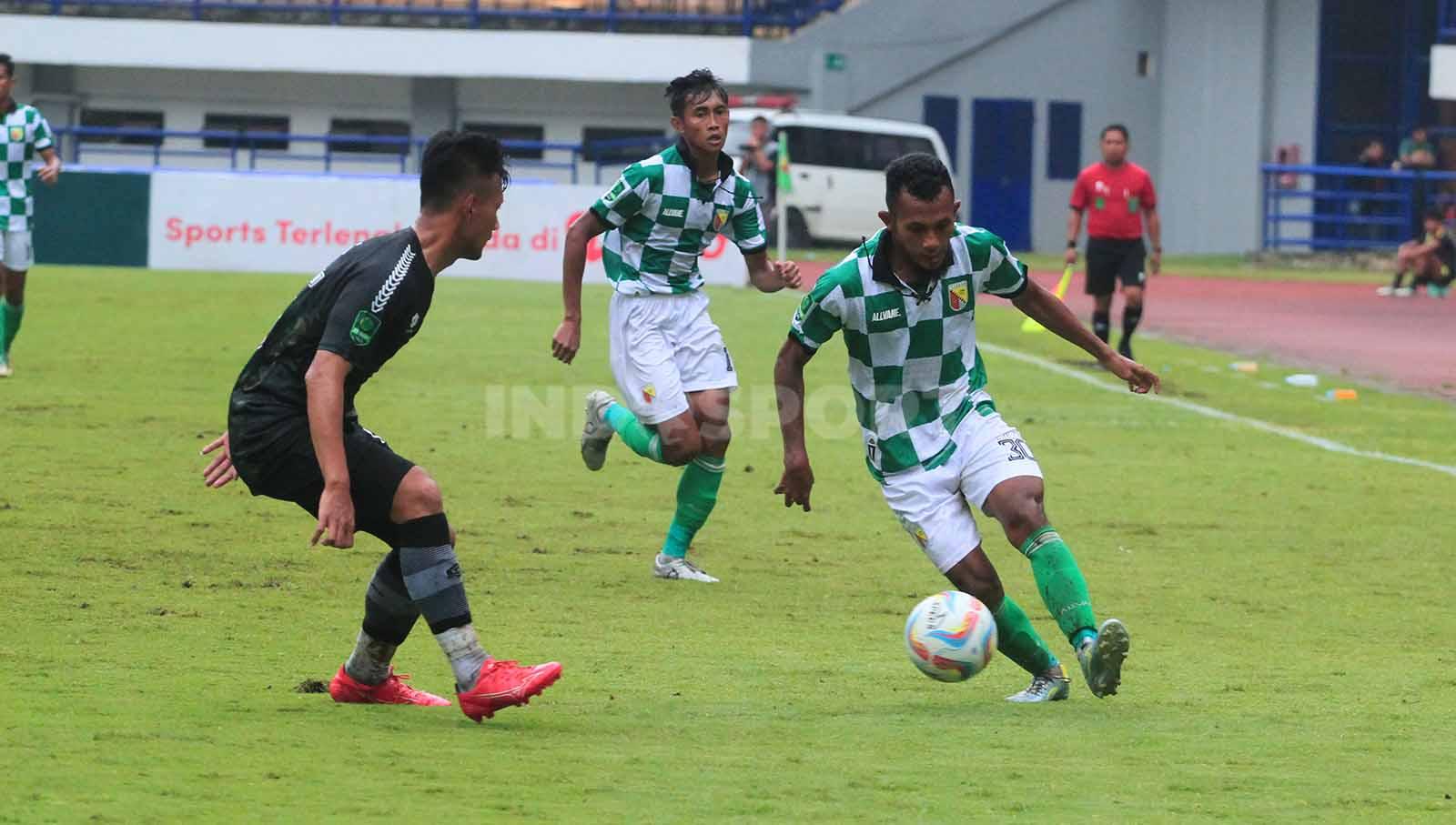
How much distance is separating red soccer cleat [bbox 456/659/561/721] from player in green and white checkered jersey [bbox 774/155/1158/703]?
1155 mm

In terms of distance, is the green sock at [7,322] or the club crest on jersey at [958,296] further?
the green sock at [7,322]

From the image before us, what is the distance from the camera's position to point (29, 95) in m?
42.9

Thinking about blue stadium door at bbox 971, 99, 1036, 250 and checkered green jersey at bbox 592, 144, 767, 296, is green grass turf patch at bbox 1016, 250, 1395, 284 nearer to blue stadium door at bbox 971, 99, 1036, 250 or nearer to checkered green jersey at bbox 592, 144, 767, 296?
blue stadium door at bbox 971, 99, 1036, 250

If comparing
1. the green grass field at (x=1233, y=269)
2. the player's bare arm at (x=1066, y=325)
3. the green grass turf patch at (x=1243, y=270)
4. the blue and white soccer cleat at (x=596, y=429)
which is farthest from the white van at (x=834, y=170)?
the player's bare arm at (x=1066, y=325)

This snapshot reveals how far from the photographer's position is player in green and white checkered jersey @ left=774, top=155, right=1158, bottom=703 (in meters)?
6.37

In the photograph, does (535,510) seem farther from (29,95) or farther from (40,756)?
(29,95)

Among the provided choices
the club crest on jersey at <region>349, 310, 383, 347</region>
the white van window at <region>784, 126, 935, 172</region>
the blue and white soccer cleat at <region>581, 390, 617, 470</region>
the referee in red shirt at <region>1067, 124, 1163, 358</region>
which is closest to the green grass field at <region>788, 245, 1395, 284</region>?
the white van window at <region>784, 126, 935, 172</region>

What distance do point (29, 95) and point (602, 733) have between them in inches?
1589

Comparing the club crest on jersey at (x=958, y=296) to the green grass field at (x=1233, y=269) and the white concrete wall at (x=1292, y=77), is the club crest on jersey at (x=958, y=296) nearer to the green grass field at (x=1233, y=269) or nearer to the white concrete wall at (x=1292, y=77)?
the green grass field at (x=1233, y=269)

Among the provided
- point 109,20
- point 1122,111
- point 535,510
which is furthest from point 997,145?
point 535,510

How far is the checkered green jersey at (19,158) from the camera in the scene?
48.1 feet

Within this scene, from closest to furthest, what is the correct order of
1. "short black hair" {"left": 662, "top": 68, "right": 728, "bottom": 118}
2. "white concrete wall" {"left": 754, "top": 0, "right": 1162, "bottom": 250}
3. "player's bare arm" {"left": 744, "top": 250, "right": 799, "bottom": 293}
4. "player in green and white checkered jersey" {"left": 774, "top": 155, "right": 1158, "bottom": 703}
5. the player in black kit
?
the player in black kit → "player in green and white checkered jersey" {"left": 774, "top": 155, "right": 1158, "bottom": 703} → "short black hair" {"left": 662, "top": 68, "right": 728, "bottom": 118} → "player's bare arm" {"left": 744, "top": 250, "right": 799, "bottom": 293} → "white concrete wall" {"left": 754, "top": 0, "right": 1162, "bottom": 250}

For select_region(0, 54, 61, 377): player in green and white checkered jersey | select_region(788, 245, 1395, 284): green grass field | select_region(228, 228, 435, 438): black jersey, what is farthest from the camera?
select_region(788, 245, 1395, 284): green grass field

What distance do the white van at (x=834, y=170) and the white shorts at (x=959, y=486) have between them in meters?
29.9
